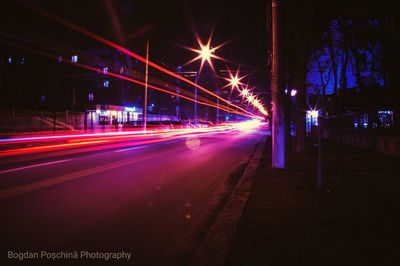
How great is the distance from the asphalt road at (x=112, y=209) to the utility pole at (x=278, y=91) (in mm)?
1517

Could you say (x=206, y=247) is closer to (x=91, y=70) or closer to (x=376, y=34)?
(x=376, y=34)

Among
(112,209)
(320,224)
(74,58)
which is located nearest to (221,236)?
(320,224)

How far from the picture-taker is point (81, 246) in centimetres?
530

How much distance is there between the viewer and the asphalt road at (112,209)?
5.36 meters

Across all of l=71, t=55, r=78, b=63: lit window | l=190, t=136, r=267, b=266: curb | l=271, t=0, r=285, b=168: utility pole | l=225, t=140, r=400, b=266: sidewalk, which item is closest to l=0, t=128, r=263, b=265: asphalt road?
l=190, t=136, r=267, b=266: curb

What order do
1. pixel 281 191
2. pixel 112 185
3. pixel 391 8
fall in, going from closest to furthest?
1. pixel 281 191
2. pixel 112 185
3. pixel 391 8

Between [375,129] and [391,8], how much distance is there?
848 cm

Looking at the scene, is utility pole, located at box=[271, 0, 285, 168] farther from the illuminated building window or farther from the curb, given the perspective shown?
the illuminated building window

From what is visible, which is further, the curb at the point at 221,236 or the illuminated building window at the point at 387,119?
the illuminated building window at the point at 387,119

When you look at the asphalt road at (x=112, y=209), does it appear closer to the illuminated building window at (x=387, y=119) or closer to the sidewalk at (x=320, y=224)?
the sidewalk at (x=320, y=224)

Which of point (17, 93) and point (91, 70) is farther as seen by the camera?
point (91, 70)

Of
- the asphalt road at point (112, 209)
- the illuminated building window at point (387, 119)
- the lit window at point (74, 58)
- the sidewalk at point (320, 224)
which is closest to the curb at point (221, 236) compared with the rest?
the sidewalk at point (320, 224)

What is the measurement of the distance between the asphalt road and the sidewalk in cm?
81

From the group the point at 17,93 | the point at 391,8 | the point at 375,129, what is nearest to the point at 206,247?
the point at 375,129
